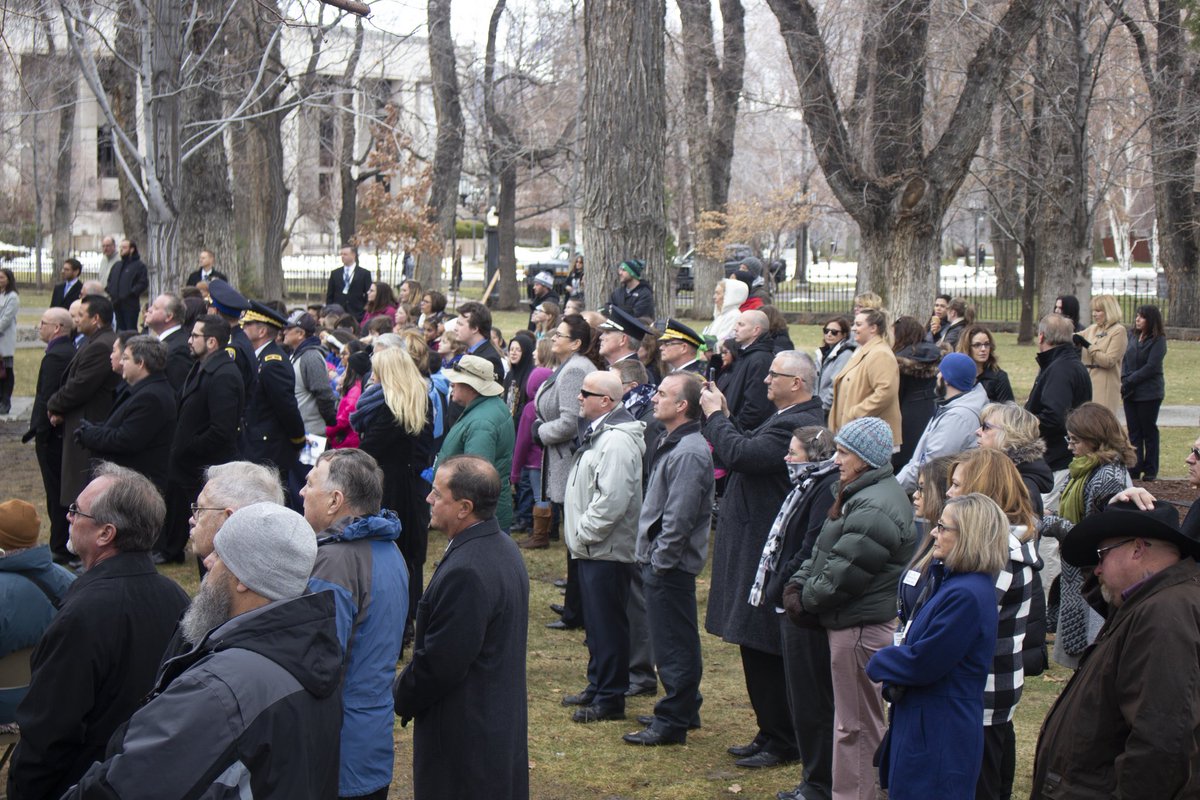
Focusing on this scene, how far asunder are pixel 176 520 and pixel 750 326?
15.3 feet

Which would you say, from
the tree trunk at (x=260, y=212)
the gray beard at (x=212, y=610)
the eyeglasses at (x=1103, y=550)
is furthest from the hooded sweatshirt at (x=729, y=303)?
the tree trunk at (x=260, y=212)

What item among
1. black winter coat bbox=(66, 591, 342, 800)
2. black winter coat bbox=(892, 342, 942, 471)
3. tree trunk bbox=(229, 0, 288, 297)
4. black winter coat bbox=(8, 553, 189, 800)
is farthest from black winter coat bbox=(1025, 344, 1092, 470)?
tree trunk bbox=(229, 0, 288, 297)

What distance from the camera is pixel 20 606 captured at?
5066 mm

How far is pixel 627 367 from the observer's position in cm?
831

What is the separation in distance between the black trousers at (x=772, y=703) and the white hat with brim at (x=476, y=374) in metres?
2.53

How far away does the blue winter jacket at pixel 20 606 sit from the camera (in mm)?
5043

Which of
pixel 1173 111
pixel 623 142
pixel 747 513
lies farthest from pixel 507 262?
pixel 747 513

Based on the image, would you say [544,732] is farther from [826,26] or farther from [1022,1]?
[826,26]

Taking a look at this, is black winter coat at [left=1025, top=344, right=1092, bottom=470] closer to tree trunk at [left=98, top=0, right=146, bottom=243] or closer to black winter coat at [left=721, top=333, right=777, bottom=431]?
black winter coat at [left=721, top=333, right=777, bottom=431]

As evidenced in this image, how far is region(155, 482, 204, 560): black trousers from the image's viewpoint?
936 centimetres

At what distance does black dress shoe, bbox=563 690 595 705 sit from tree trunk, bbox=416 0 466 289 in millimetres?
22832

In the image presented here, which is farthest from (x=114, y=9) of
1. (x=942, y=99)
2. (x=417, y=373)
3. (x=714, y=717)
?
(x=942, y=99)

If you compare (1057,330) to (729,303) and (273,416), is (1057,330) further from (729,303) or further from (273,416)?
(273,416)

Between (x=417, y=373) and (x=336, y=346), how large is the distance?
13.8 feet
